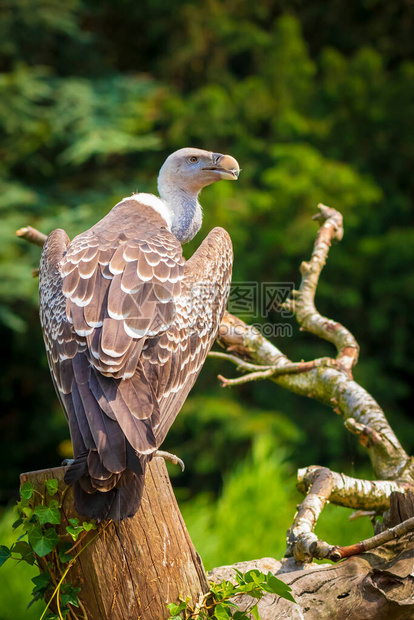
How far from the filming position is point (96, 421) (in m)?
2.26

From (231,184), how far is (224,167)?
5.24 metres

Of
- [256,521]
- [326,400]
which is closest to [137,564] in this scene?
[326,400]

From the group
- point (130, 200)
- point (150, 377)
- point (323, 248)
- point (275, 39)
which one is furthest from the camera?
point (275, 39)

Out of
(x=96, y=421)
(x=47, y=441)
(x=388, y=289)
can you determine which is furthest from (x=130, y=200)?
(x=47, y=441)

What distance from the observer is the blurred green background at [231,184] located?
8.48 metres

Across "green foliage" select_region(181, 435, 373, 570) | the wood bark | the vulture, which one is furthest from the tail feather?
"green foliage" select_region(181, 435, 373, 570)

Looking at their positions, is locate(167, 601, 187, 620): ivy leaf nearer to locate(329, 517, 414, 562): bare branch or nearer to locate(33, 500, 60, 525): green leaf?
locate(33, 500, 60, 525): green leaf

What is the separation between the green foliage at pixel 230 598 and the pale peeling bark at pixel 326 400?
0.97 ft

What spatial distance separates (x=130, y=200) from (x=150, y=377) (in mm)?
1374

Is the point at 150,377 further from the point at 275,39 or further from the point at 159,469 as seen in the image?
the point at 275,39

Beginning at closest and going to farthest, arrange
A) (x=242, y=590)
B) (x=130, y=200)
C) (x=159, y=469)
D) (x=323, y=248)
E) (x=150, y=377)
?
(x=242, y=590)
(x=159, y=469)
(x=150, y=377)
(x=130, y=200)
(x=323, y=248)

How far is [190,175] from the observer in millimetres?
3928

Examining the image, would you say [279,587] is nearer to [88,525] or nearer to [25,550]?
[88,525]

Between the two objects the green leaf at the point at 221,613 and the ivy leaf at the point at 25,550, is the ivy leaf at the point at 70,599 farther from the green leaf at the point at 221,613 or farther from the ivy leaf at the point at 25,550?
the green leaf at the point at 221,613
